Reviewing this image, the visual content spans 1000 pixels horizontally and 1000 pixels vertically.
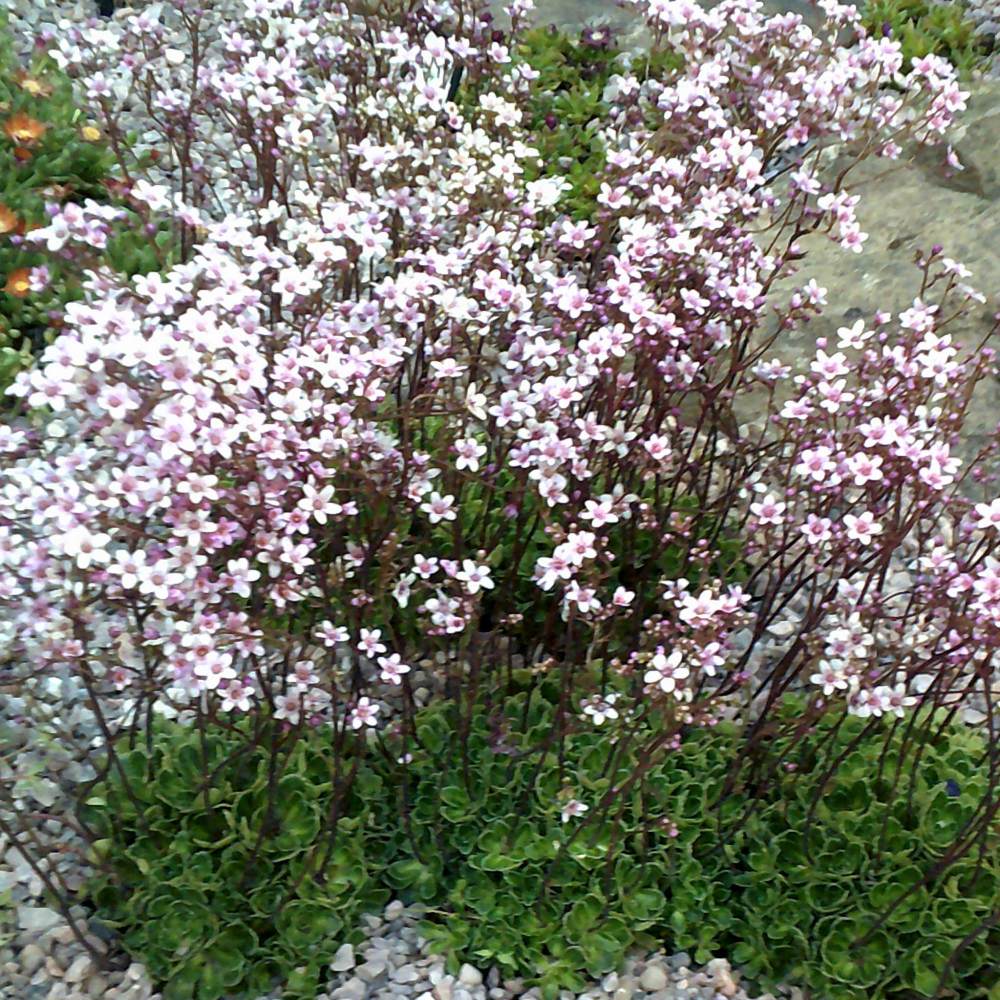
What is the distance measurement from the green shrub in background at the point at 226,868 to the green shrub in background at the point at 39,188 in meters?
1.58

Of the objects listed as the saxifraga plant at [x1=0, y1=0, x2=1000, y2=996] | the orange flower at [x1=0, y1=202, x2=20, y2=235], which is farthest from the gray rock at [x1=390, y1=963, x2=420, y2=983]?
the orange flower at [x1=0, y1=202, x2=20, y2=235]

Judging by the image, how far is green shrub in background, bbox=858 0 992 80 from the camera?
552 centimetres

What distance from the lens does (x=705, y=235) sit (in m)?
2.77

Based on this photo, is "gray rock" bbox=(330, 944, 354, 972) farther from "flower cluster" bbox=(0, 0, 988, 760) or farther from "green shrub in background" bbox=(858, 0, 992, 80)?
"green shrub in background" bbox=(858, 0, 992, 80)

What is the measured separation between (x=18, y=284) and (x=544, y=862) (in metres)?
2.48

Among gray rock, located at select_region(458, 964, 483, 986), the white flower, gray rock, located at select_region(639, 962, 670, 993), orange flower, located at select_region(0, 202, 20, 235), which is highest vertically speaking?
orange flower, located at select_region(0, 202, 20, 235)

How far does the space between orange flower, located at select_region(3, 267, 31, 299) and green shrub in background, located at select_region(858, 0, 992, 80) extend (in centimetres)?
385

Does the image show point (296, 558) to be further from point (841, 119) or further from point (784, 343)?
point (784, 343)

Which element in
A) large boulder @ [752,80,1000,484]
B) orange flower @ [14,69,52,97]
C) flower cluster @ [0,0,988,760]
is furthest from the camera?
orange flower @ [14,69,52,97]

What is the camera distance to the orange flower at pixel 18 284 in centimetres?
380

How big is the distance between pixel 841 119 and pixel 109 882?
8.46 feet

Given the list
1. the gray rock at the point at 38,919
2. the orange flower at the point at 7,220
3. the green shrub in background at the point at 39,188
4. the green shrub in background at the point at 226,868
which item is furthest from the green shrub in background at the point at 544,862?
the orange flower at the point at 7,220

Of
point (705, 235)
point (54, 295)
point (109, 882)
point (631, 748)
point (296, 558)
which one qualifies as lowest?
point (109, 882)

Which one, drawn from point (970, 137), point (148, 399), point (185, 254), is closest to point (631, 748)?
point (148, 399)
